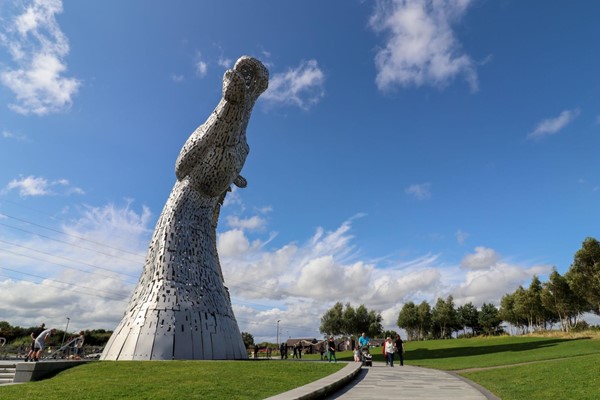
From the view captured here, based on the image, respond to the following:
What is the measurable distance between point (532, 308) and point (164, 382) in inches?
2568

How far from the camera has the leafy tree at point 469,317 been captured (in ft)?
308

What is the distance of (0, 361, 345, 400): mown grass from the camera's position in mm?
8375

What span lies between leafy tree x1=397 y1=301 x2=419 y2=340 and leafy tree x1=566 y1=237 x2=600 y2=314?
4534cm

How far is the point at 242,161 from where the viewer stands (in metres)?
22.8

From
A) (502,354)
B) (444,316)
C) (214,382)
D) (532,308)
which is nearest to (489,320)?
(444,316)

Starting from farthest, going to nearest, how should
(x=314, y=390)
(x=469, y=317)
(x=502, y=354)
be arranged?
1. (x=469, y=317)
2. (x=502, y=354)
3. (x=314, y=390)

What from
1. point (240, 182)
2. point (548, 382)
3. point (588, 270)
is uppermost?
point (240, 182)

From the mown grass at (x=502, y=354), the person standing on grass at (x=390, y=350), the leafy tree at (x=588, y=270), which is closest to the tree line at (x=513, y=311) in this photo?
the leafy tree at (x=588, y=270)

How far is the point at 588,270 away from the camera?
40.5m

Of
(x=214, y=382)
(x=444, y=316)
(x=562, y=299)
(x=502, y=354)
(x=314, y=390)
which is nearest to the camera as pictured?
(x=314, y=390)

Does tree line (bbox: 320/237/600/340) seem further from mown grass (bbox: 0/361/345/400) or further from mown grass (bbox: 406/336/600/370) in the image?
mown grass (bbox: 0/361/345/400)

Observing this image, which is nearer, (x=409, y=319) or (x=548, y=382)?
(x=548, y=382)

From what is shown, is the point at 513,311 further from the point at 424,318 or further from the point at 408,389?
the point at 408,389

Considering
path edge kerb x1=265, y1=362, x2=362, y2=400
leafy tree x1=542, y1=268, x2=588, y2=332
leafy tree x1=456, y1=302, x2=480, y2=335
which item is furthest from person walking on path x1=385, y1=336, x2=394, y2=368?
leafy tree x1=456, y1=302, x2=480, y2=335
